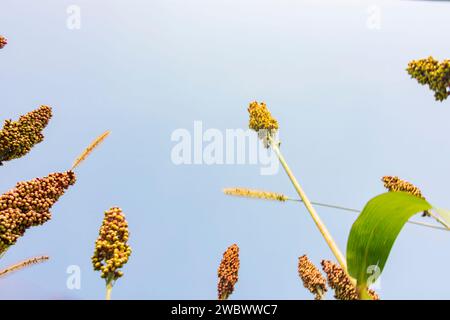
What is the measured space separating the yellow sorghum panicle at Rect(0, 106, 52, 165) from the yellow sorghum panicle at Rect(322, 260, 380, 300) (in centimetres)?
609

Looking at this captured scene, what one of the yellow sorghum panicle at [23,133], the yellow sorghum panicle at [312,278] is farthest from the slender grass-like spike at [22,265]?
the yellow sorghum panicle at [312,278]

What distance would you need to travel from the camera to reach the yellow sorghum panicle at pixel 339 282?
6.52 meters

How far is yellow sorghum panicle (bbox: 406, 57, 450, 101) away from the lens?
412 cm

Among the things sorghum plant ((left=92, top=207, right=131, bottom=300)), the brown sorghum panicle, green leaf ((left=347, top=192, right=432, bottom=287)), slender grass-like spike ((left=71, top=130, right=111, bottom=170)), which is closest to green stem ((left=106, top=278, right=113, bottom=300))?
sorghum plant ((left=92, top=207, right=131, bottom=300))

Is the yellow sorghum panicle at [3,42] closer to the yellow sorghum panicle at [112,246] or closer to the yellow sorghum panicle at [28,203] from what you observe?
the yellow sorghum panicle at [28,203]

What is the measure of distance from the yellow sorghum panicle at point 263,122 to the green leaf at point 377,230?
481cm

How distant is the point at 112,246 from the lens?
152 inches

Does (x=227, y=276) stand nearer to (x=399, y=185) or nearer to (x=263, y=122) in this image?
(x=263, y=122)

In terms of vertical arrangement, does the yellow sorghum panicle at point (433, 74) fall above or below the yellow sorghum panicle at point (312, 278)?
above

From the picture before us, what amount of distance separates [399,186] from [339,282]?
2204 millimetres
